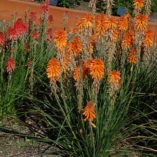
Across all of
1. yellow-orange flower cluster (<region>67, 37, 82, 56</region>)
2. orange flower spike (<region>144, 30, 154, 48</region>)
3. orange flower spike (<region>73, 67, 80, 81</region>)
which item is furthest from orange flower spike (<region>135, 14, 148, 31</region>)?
orange flower spike (<region>73, 67, 80, 81</region>)

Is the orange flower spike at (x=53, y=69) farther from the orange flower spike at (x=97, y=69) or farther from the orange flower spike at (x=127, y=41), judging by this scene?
the orange flower spike at (x=127, y=41)

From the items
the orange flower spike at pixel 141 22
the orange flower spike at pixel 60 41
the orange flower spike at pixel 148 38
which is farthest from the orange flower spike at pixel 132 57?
the orange flower spike at pixel 60 41

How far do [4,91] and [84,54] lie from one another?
45.2 inches

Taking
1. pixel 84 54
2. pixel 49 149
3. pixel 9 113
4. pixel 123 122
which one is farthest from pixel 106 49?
pixel 9 113

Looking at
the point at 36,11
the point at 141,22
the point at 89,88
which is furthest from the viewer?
the point at 36,11

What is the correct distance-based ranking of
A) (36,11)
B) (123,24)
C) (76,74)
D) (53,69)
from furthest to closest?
1. (36,11)
2. (123,24)
3. (76,74)
4. (53,69)

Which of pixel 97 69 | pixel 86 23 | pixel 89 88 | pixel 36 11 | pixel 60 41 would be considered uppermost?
pixel 86 23

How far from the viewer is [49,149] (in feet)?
15.3

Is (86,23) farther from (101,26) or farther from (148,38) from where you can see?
(148,38)

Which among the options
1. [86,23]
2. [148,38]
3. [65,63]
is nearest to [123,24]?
[148,38]

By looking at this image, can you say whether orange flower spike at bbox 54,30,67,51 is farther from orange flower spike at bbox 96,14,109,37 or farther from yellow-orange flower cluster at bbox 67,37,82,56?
orange flower spike at bbox 96,14,109,37

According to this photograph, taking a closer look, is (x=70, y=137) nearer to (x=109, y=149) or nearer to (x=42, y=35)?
(x=109, y=149)

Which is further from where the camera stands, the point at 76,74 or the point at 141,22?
the point at 141,22

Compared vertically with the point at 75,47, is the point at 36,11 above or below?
below
